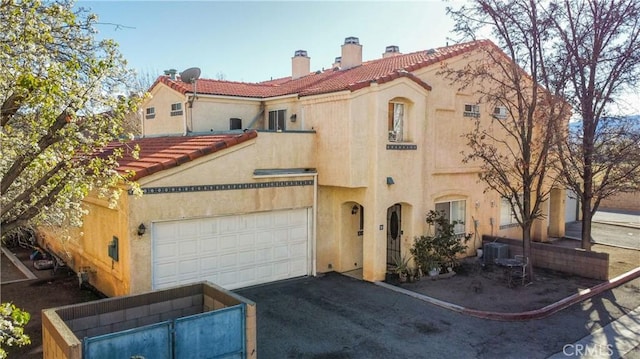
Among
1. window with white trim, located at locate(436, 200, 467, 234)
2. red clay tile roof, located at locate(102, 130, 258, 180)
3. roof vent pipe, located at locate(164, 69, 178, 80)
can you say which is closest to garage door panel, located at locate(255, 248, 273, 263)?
red clay tile roof, located at locate(102, 130, 258, 180)

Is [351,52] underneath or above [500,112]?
above

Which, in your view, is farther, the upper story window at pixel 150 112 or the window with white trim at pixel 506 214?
the upper story window at pixel 150 112

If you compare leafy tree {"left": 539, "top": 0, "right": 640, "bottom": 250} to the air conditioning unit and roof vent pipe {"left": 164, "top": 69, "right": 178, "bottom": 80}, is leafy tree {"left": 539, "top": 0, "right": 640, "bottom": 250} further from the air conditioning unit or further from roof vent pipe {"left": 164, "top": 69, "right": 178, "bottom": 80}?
roof vent pipe {"left": 164, "top": 69, "right": 178, "bottom": 80}

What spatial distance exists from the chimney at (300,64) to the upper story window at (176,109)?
796 centimetres

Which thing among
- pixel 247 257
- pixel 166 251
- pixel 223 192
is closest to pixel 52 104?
pixel 166 251

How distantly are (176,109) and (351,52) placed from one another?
8611mm

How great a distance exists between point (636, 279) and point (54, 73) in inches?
733

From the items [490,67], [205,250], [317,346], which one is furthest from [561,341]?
[490,67]

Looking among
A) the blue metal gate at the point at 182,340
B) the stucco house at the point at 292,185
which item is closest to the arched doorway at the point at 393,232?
the stucco house at the point at 292,185

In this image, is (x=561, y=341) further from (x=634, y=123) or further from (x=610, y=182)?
(x=634, y=123)

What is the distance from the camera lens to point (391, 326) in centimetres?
1179

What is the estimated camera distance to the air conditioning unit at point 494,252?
17.7 metres

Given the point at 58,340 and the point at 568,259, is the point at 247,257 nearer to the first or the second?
the point at 58,340

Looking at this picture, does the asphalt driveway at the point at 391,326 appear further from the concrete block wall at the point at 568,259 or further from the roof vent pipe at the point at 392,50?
the roof vent pipe at the point at 392,50
